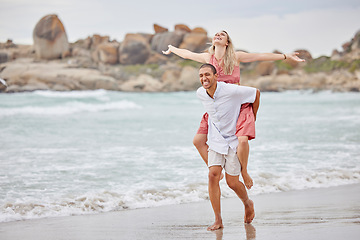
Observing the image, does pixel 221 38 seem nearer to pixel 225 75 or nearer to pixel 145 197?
pixel 225 75

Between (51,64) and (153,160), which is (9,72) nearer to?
(51,64)

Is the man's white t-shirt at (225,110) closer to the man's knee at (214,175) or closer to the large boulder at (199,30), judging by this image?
the man's knee at (214,175)

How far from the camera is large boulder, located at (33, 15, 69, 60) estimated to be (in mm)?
65688

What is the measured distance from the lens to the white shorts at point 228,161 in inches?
172

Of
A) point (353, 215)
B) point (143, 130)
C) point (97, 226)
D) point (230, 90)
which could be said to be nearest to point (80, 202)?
point (97, 226)

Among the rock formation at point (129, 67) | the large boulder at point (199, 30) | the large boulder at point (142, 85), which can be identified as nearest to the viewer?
the rock formation at point (129, 67)

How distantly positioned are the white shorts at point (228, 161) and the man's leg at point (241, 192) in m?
0.06

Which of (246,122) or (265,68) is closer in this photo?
(246,122)

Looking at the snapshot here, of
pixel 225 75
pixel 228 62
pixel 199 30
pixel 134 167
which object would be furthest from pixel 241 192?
pixel 199 30

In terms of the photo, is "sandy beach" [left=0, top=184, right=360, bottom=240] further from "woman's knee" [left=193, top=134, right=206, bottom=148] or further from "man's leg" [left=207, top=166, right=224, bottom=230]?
"woman's knee" [left=193, top=134, right=206, bottom=148]

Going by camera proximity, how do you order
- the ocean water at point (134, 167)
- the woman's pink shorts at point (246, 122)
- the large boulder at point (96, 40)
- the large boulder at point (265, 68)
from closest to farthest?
the woman's pink shorts at point (246, 122) < the ocean water at point (134, 167) < the large boulder at point (265, 68) < the large boulder at point (96, 40)

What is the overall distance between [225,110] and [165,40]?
70.7 meters

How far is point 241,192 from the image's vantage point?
457cm

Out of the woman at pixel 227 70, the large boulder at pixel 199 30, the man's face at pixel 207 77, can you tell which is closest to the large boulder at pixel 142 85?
the large boulder at pixel 199 30
